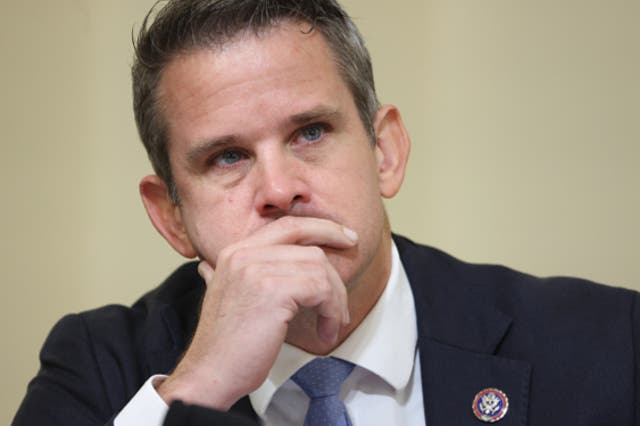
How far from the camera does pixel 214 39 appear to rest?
6.86 feet

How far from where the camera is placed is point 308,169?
2.02m

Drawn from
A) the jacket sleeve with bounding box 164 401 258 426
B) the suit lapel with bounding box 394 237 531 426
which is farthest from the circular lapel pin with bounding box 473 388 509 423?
the jacket sleeve with bounding box 164 401 258 426

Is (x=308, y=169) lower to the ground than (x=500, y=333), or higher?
higher

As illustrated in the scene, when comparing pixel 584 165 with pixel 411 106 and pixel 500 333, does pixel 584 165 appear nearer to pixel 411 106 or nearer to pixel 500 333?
pixel 411 106

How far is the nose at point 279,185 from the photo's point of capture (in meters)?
1.93

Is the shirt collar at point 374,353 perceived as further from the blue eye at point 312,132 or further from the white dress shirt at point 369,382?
the blue eye at point 312,132

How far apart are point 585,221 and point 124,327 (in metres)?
1.55

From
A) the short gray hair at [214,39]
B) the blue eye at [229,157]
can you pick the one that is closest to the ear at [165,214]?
the short gray hair at [214,39]

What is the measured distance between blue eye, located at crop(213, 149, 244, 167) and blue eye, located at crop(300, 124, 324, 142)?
0.52ft

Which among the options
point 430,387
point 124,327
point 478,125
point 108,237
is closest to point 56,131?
point 108,237

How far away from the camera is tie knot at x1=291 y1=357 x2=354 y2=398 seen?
211 cm

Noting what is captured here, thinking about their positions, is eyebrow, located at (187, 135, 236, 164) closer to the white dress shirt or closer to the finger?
the finger

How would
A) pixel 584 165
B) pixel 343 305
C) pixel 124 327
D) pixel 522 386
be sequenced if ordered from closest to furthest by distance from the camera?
pixel 343 305, pixel 522 386, pixel 124 327, pixel 584 165

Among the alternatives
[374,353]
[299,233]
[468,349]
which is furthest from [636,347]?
[299,233]
